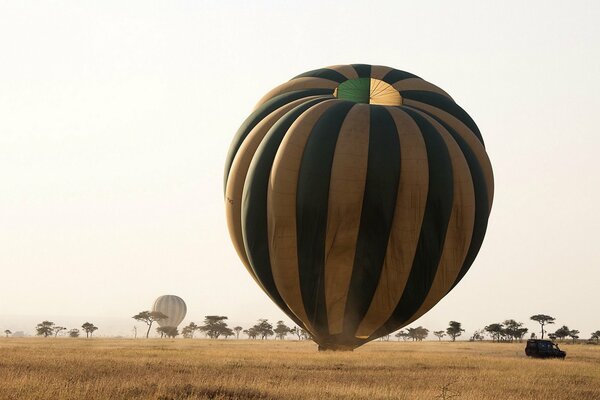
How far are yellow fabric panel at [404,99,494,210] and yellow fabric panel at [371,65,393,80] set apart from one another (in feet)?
6.04

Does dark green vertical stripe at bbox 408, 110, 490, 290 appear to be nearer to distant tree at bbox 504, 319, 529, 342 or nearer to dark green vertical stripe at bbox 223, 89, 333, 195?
dark green vertical stripe at bbox 223, 89, 333, 195

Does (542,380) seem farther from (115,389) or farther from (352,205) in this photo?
(115,389)

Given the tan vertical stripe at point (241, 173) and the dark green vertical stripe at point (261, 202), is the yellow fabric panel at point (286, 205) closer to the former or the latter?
the dark green vertical stripe at point (261, 202)

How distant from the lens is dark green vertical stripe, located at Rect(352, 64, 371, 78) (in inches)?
1321

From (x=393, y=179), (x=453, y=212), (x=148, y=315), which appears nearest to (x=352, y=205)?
(x=393, y=179)

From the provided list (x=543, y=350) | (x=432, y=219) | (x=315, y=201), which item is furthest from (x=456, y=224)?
(x=543, y=350)

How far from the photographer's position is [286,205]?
28.2 m

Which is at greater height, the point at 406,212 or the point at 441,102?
the point at 441,102

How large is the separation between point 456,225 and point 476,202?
1.81m

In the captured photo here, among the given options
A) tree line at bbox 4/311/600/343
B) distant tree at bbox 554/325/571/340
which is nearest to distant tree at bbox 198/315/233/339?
tree line at bbox 4/311/600/343

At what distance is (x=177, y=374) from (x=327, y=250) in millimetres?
6951

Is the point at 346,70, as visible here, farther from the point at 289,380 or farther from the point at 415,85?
the point at 289,380

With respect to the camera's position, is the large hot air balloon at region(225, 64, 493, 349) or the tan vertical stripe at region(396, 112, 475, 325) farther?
the tan vertical stripe at region(396, 112, 475, 325)

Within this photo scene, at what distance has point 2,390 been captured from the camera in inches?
727
